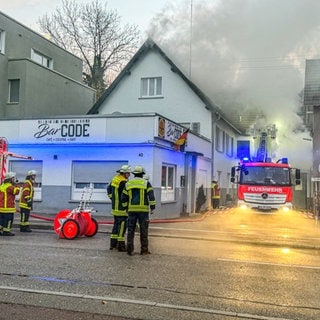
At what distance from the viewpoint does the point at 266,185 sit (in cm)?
1928

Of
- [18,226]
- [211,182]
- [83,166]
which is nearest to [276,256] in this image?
[18,226]

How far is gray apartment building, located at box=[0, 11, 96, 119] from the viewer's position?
24.1m

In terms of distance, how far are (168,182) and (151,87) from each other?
8.55m

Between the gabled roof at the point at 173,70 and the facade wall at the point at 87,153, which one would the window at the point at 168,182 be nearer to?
the facade wall at the point at 87,153

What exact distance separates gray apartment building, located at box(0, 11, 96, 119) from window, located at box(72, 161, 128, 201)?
7.33m

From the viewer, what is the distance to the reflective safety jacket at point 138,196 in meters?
9.40

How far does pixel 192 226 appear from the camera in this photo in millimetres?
15578

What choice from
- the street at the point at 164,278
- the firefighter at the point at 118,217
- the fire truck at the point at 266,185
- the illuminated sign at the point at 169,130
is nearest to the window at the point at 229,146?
the fire truck at the point at 266,185

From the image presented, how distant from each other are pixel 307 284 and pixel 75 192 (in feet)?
41.1

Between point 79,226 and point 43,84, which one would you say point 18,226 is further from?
point 43,84

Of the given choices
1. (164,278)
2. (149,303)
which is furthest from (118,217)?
(149,303)

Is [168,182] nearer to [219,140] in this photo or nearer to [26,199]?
[26,199]

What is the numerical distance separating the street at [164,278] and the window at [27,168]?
697 cm

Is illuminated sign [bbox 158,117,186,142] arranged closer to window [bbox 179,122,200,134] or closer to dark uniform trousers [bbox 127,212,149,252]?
window [bbox 179,122,200,134]
